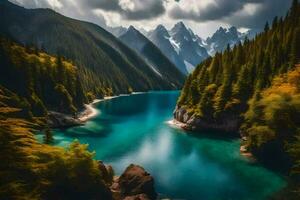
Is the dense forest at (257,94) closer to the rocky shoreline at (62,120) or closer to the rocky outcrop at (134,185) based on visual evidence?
the rocky outcrop at (134,185)

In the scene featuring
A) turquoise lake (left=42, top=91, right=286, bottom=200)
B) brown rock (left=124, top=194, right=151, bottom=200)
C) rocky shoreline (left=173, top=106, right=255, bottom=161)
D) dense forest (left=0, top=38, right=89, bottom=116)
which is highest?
dense forest (left=0, top=38, right=89, bottom=116)

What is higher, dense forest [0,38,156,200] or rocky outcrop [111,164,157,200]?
dense forest [0,38,156,200]

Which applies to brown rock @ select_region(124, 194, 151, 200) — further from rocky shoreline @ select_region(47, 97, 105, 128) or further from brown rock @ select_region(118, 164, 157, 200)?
rocky shoreline @ select_region(47, 97, 105, 128)

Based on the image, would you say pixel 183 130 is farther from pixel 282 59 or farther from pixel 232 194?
pixel 232 194

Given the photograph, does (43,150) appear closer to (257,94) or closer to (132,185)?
(132,185)

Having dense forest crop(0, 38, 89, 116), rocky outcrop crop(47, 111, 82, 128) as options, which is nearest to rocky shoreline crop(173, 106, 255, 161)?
rocky outcrop crop(47, 111, 82, 128)

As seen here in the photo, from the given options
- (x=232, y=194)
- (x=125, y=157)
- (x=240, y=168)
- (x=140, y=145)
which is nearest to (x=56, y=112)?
(x=140, y=145)
